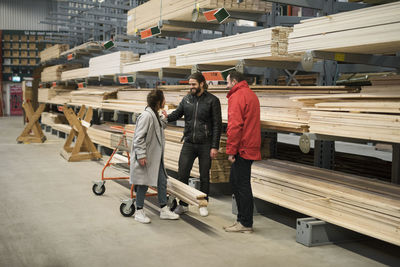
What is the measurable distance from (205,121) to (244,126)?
3.45ft

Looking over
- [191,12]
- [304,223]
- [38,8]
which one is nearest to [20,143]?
[191,12]

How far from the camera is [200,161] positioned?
19.1 ft

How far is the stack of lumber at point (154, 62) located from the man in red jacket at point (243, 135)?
3.05m

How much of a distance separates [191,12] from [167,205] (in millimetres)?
2989

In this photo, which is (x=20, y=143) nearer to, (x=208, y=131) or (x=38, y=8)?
(x=208, y=131)

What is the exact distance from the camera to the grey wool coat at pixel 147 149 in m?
5.22

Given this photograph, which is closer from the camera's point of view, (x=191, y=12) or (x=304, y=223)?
(x=304, y=223)

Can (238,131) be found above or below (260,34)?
below

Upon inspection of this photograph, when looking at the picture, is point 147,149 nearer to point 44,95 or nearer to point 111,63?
point 111,63

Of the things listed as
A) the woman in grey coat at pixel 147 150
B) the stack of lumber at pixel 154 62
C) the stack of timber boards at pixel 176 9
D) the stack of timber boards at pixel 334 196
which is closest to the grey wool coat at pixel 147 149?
the woman in grey coat at pixel 147 150

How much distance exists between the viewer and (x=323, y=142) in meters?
5.69

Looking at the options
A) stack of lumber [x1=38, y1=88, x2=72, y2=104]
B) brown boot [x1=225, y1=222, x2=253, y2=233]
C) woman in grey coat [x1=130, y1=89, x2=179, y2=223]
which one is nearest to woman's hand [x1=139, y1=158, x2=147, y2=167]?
woman in grey coat [x1=130, y1=89, x2=179, y2=223]

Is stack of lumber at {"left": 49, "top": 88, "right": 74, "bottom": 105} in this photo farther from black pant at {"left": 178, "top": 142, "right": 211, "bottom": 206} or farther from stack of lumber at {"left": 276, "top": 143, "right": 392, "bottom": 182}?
black pant at {"left": 178, "top": 142, "right": 211, "bottom": 206}

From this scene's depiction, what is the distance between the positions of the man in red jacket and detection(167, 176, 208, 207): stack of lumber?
421mm
